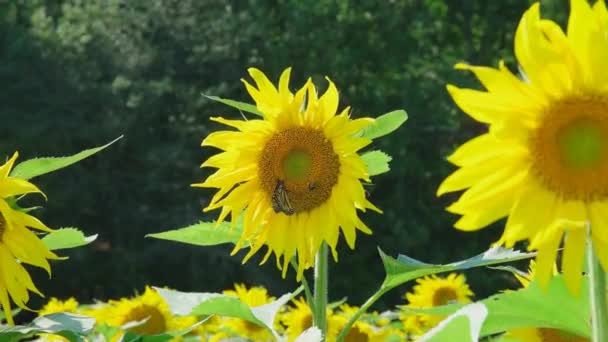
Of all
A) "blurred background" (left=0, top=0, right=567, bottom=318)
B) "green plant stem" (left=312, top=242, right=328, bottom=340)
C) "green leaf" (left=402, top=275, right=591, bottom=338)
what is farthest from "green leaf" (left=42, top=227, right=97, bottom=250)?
"blurred background" (left=0, top=0, right=567, bottom=318)

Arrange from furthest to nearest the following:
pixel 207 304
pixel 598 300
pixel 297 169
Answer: pixel 297 169 < pixel 207 304 < pixel 598 300

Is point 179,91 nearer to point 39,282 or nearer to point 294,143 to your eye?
point 39,282

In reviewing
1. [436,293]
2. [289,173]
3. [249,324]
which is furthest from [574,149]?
[436,293]

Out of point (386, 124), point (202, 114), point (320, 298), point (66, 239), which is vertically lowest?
point (202, 114)

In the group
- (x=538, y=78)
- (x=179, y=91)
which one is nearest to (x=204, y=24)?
(x=179, y=91)

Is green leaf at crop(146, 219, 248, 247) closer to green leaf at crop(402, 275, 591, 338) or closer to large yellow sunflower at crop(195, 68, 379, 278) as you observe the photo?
large yellow sunflower at crop(195, 68, 379, 278)

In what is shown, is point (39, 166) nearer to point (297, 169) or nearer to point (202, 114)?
point (297, 169)
